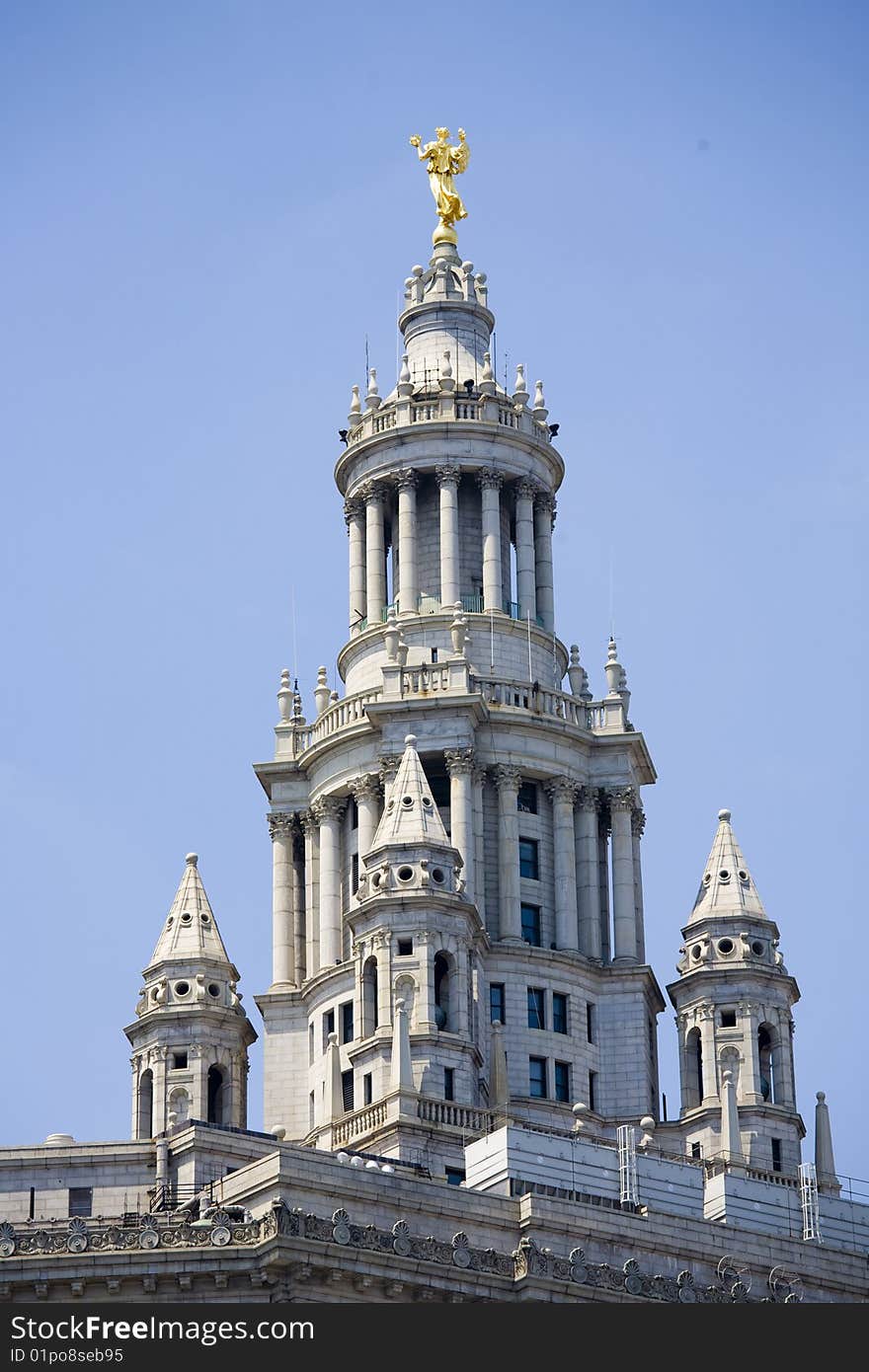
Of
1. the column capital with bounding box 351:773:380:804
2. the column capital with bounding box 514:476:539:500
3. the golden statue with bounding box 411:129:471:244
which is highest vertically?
the golden statue with bounding box 411:129:471:244

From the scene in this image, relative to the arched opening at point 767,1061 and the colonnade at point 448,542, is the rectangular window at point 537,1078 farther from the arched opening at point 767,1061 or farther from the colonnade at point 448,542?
the colonnade at point 448,542

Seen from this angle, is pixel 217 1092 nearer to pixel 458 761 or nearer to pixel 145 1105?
pixel 145 1105

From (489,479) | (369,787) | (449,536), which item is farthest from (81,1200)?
(489,479)

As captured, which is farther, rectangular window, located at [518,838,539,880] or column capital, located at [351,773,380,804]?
rectangular window, located at [518,838,539,880]

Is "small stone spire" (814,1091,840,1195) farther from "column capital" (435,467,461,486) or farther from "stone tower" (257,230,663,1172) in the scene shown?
"column capital" (435,467,461,486)

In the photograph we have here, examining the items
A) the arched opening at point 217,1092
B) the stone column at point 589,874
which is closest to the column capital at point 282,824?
the stone column at point 589,874

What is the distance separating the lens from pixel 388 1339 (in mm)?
79750

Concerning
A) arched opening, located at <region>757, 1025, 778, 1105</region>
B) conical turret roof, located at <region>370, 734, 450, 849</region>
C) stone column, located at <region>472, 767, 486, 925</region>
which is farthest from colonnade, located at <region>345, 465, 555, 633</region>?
arched opening, located at <region>757, 1025, 778, 1105</region>

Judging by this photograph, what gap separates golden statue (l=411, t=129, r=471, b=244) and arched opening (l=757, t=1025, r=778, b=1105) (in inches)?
1834

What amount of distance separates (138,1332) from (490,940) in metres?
78.1

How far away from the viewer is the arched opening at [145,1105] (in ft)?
499

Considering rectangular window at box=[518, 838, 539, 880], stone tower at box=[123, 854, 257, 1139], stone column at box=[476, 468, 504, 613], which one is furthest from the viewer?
stone column at box=[476, 468, 504, 613]

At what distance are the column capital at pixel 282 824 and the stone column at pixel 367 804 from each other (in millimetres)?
5150

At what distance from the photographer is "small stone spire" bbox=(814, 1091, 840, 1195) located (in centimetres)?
15288
